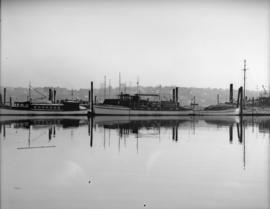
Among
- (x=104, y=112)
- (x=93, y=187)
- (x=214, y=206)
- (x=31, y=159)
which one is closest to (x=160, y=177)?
(x=93, y=187)

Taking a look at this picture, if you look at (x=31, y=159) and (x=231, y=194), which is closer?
(x=231, y=194)

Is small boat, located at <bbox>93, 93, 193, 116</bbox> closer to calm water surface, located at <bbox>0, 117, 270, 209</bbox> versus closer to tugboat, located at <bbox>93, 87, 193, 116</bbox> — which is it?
tugboat, located at <bbox>93, 87, 193, 116</bbox>

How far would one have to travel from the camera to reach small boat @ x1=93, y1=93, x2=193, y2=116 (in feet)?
221

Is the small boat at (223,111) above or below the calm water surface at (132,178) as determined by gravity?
below

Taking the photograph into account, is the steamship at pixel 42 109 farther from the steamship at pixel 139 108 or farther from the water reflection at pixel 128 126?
the water reflection at pixel 128 126

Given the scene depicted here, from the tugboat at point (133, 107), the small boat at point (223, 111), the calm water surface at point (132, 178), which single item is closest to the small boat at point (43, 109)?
the tugboat at point (133, 107)

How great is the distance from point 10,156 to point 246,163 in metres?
9.08

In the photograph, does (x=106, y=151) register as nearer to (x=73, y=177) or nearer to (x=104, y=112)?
(x=73, y=177)

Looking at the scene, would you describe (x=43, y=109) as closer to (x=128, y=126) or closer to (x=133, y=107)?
(x=133, y=107)

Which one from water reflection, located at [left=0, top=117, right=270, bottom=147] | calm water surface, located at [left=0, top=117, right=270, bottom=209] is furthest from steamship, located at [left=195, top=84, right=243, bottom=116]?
calm water surface, located at [left=0, top=117, right=270, bottom=209]

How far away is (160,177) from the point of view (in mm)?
10742

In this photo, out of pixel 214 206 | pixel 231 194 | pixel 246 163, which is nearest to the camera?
pixel 214 206

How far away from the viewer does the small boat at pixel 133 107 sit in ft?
221

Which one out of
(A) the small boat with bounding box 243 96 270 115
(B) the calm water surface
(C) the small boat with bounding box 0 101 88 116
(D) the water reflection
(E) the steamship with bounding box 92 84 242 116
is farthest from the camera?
(A) the small boat with bounding box 243 96 270 115
